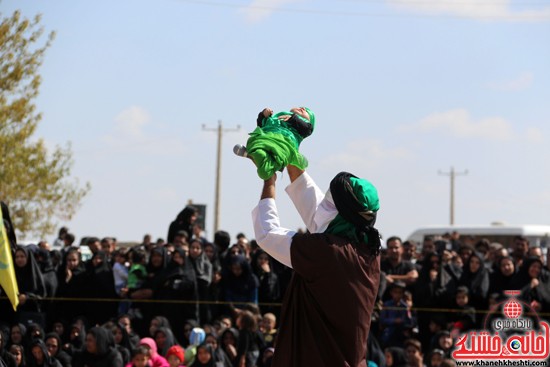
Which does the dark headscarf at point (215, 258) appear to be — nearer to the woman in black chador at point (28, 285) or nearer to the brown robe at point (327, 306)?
the woman in black chador at point (28, 285)

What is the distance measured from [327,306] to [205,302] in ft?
25.9

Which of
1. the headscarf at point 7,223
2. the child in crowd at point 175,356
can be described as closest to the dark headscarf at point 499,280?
the child in crowd at point 175,356

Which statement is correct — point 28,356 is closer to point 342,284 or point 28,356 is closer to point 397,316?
point 397,316

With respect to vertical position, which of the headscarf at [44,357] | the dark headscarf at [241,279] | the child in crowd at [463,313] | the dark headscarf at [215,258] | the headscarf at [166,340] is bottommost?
the headscarf at [44,357]

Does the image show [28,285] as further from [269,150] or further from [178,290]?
[269,150]

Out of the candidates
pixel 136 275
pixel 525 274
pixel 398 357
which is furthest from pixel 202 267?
pixel 525 274

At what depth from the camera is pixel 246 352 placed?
11.8 meters

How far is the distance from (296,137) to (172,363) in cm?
640

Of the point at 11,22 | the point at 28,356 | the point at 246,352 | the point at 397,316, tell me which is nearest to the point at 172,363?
the point at 246,352

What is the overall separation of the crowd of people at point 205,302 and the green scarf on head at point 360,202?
5.84 meters

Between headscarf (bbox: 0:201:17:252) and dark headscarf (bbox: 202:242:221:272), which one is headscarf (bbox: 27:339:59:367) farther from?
dark headscarf (bbox: 202:242:221:272)

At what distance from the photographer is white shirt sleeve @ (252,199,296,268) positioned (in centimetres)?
517

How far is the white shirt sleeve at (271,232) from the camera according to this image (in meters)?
5.17

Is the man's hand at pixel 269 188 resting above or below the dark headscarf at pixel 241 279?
above
